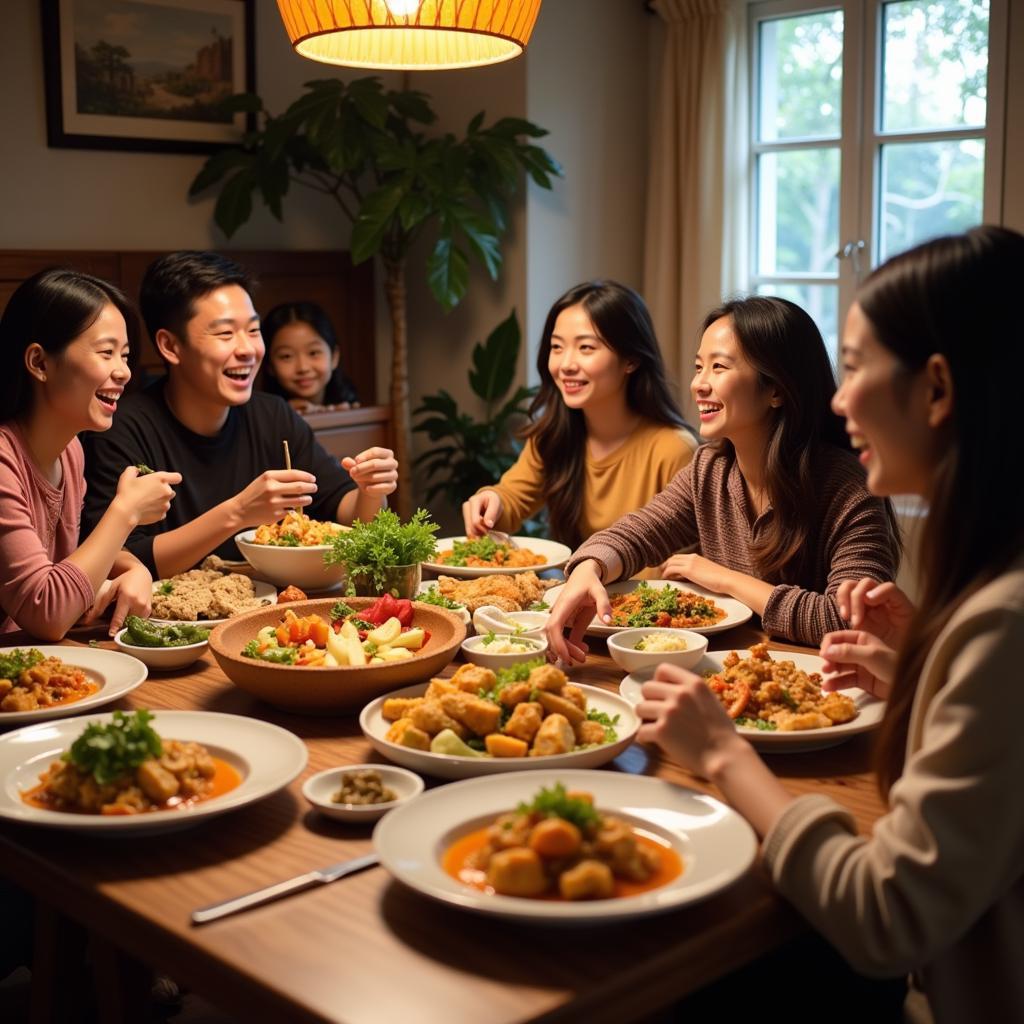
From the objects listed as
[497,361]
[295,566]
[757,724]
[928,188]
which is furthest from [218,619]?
[928,188]

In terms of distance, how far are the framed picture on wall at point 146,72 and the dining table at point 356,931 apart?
3646 millimetres

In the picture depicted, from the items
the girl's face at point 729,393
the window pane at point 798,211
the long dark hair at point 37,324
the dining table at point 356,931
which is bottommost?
the dining table at point 356,931

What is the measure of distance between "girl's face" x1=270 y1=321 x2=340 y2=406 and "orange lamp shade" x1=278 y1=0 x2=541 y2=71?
7.09 feet

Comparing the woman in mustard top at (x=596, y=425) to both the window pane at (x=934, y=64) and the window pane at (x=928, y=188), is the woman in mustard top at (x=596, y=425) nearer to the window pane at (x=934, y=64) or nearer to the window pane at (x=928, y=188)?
the window pane at (x=928, y=188)

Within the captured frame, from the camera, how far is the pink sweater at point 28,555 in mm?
2148

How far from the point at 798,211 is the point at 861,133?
→ 0.41 metres

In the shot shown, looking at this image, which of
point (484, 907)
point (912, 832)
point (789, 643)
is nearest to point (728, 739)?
point (912, 832)

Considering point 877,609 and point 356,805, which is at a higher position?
point 877,609

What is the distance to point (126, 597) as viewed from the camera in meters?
2.22

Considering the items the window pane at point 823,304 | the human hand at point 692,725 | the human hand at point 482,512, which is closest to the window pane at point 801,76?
the window pane at point 823,304

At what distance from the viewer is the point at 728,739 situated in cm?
139

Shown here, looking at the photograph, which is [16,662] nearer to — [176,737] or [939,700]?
[176,737]

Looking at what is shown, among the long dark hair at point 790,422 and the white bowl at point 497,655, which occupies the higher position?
the long dark hair at point 790,422

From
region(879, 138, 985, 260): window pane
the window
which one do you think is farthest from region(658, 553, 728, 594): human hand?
the window
